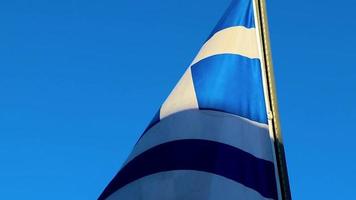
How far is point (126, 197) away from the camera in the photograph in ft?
24.9

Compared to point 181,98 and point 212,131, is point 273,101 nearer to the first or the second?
point 212,131

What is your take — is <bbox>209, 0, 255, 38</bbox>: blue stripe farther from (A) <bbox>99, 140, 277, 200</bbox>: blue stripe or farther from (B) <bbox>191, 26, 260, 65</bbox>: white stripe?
(A) <bbox>99, 140, 277, 200</bbox>: blue stripe

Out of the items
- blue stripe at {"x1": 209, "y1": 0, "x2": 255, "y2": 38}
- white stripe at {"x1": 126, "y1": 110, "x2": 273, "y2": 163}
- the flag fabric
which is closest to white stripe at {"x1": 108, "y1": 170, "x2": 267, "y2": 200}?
the flag fabric

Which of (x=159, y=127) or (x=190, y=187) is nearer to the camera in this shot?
(x=190, y=187)

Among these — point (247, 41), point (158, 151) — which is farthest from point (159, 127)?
point (247, 41)

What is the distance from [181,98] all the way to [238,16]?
4.49 ft

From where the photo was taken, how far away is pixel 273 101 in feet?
23.8

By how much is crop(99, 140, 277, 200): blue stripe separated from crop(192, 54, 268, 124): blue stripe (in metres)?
0.49

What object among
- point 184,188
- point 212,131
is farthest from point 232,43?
point 184,188

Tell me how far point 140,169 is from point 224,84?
1430 millimetres

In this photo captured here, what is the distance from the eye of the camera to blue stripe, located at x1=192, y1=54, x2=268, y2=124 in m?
7.63

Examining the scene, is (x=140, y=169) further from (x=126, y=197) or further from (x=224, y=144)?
(x=224, y=144)

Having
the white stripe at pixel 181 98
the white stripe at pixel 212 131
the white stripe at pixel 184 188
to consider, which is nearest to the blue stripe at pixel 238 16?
the white stripe at pixel 181 98

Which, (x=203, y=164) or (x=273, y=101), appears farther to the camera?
(x=203, y=164)
